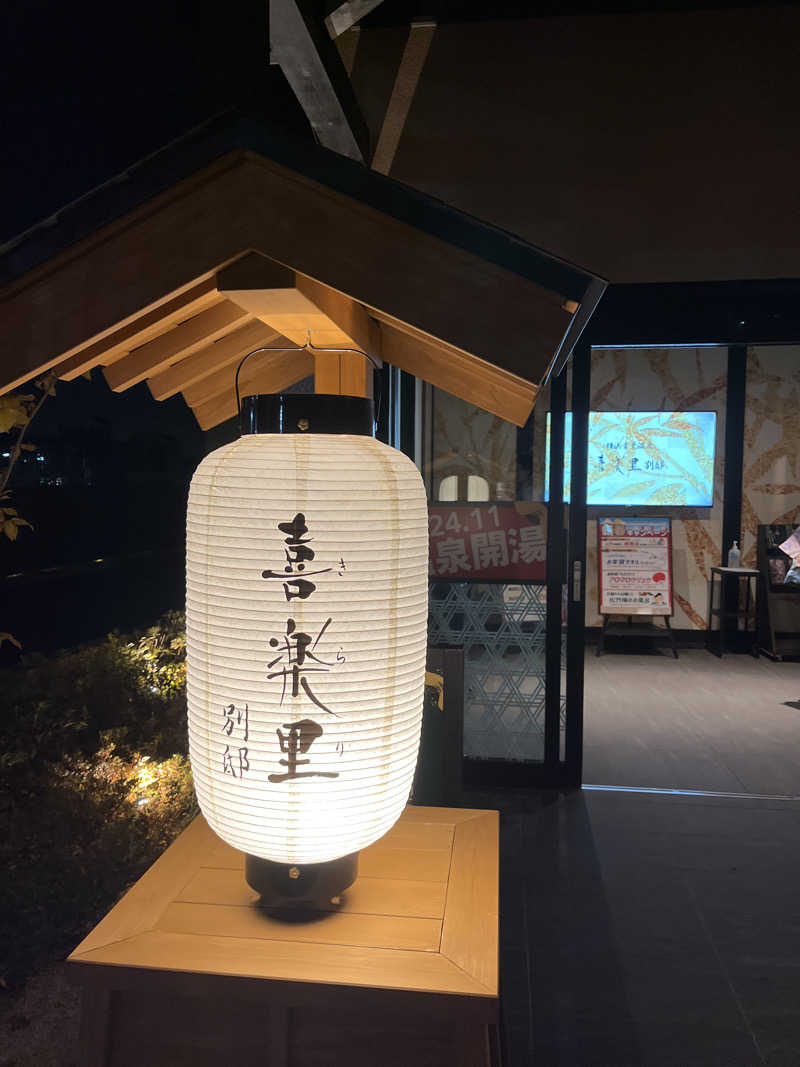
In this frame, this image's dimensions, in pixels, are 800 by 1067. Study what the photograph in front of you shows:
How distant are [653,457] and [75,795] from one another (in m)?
5.80

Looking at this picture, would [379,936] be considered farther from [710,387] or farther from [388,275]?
[710,387]

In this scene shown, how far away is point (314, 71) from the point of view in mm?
2326

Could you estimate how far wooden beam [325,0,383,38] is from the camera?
269 centimetres

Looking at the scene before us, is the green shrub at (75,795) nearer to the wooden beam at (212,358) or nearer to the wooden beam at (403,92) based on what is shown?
the wooden beam at (212,358)

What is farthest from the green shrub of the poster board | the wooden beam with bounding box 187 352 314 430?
the poster board

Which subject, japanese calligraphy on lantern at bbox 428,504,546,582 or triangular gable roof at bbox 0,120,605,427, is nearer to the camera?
triangular gable roof at bbox 0,120,605,427

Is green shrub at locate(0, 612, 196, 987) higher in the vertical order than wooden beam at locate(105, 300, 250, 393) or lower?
lower

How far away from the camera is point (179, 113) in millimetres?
2314

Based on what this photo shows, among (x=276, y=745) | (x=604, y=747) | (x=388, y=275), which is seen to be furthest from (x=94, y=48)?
(x=604, y=747)

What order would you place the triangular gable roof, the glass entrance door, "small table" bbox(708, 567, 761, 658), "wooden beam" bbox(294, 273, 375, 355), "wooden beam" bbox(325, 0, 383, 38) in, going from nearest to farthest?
the triangular gable roof < "wooden beam" bbox(294, 273, 375, 355) < "wooden beam" bbox(325, 0, 383, 38) < the glass entrance door < "small table" bbox(708, 567, 761, 658)

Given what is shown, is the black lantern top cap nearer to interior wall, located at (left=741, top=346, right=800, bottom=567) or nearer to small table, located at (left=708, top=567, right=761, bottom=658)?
small table, located at (left=708, top=567, right=761, bottom=658)

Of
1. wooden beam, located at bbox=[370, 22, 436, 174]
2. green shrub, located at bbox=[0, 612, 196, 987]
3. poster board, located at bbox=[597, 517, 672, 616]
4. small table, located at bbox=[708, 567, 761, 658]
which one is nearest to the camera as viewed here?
green shrub, located at bbox=[0, 612, 196, 987]

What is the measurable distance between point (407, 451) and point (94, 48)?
2247 millimetres

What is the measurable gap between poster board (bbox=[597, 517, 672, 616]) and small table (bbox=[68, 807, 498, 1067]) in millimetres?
5661
